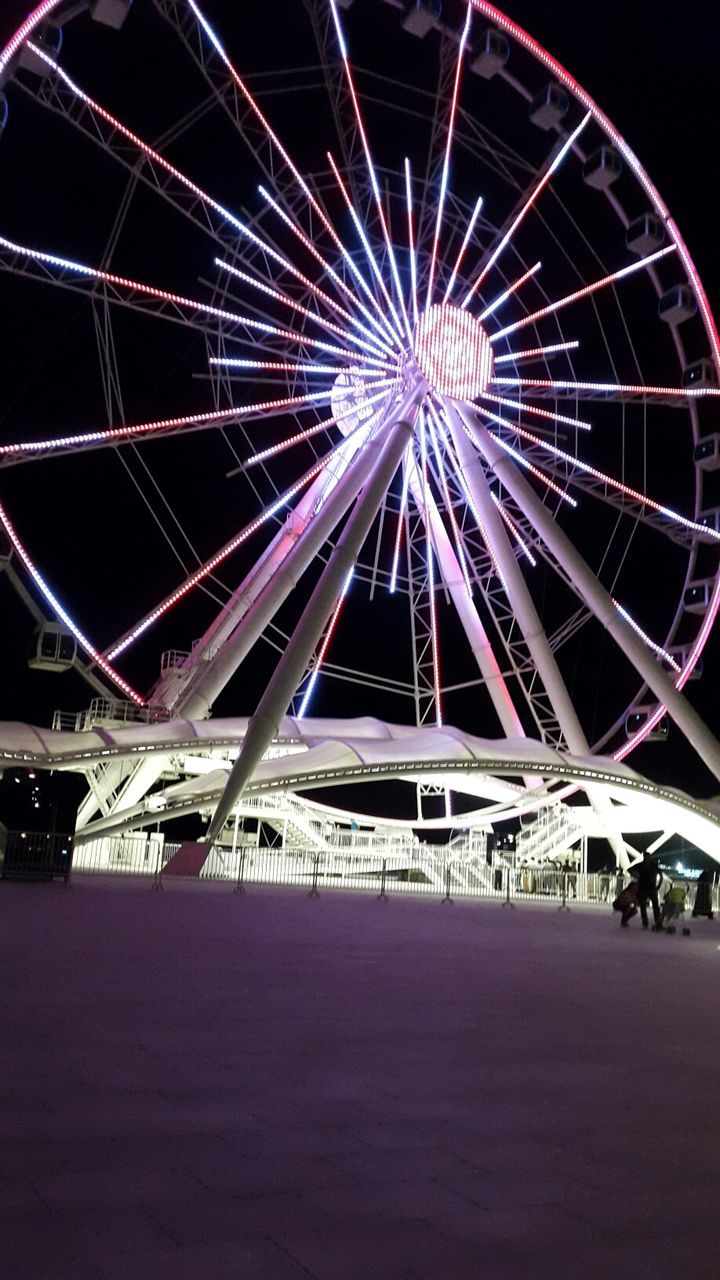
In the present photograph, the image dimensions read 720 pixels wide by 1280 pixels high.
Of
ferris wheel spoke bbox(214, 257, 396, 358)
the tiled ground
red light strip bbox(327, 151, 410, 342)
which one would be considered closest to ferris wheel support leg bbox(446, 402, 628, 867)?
ferris wheel spoke bbox(214, 257, 396, 358)

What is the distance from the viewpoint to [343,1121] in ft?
13.5

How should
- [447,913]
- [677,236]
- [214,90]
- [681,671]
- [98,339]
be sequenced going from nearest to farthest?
[447,913]
[214,90]
[98,339]
[677,236]
[681,671]

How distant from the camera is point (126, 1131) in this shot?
3770 millimetres

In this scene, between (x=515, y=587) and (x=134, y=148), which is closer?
(x=134, y=148)

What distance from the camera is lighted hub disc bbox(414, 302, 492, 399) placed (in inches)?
915

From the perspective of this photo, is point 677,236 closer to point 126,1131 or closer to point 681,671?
point 681,671

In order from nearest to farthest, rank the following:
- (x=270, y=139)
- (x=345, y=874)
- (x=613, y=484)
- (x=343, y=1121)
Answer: (x=343, y=1121), (x=270, y=139), (x=613, y=484), (x=345, y=874)

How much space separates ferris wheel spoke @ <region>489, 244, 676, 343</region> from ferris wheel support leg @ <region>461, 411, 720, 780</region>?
274 centimetres

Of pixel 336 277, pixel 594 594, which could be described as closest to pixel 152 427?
pixel 336 277

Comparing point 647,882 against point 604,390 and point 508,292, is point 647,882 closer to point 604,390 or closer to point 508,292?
point 604,390

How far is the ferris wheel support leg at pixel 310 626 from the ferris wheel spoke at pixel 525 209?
14.3 ft

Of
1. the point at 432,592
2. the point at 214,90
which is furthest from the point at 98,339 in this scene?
the point at 432,592

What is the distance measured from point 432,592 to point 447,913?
10.8m

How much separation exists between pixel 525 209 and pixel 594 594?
9151 mm
